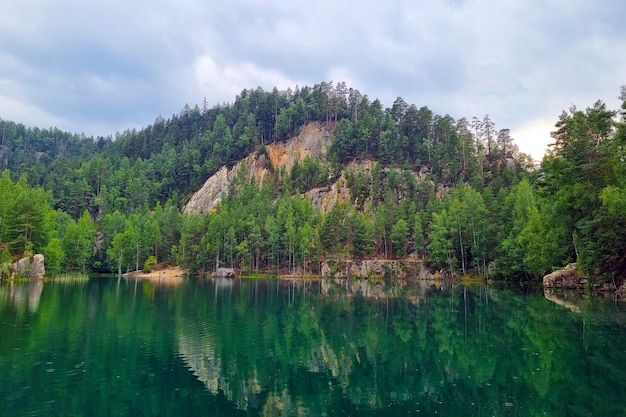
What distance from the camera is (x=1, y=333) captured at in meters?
Result: 24.4

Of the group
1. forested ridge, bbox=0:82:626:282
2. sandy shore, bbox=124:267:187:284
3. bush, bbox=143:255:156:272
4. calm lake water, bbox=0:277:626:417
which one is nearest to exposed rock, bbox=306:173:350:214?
forested ridge, bbox=0:82:626:282

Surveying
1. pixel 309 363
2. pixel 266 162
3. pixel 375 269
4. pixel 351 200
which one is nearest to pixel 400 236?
pixel 375 269

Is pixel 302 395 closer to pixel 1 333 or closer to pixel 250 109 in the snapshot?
pixel 1 333

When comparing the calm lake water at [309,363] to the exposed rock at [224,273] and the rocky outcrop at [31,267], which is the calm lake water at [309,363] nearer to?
the rocky outcrop at [31,267]

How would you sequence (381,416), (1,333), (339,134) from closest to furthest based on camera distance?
(381,416)
(1,333)
(339,134)

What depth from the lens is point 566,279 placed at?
2319 inches

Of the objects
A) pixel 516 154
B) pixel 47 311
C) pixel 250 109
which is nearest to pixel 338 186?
pixel 516 154

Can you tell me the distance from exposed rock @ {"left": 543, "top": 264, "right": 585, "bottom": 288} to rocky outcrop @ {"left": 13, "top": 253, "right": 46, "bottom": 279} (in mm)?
81810

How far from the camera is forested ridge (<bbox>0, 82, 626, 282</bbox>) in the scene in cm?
4981

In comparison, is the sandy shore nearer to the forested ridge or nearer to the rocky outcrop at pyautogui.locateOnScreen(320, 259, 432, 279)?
the forested ridge

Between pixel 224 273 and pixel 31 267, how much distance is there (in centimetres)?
4496

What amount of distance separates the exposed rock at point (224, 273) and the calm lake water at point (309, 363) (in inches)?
2903

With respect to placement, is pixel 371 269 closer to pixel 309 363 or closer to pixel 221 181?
pixel 221 181

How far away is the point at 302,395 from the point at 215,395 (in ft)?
10.1
